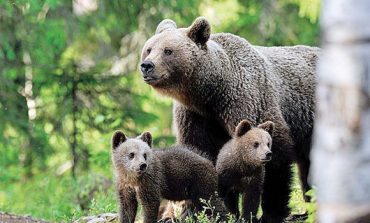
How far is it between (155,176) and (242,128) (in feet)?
3.11

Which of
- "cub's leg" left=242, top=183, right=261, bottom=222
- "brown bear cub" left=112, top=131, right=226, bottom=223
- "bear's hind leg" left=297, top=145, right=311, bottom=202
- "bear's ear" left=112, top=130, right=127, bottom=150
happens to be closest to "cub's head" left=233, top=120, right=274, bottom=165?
"cub's leg" left=242, top=183, right=261, bottom=222

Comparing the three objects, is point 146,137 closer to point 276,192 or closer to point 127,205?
point 127,205

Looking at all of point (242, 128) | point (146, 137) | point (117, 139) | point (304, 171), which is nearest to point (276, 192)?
point (242, 128)

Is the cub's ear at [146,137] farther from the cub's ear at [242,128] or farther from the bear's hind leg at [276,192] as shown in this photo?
the bear's hind leg at [276,192]

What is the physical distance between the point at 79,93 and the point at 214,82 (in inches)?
299

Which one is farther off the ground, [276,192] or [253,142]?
[253,142]

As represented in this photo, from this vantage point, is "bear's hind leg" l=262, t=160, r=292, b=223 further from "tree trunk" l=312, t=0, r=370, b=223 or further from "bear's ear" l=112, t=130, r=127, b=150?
"tree trunk" l=312, t=0, r=370, b=223

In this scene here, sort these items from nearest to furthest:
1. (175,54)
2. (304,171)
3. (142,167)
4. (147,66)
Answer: (142,167), (147,66), (175,54), (304,171)

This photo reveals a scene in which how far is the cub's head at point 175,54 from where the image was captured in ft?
28.6

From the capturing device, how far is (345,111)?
4.29m

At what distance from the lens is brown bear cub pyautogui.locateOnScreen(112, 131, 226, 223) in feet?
25.8

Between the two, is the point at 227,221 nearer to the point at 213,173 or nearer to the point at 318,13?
the point at 213,173

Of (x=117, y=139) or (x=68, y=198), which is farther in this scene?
(x=68, y=198)

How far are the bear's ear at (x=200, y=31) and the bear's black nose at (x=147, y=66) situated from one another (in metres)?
0.64
